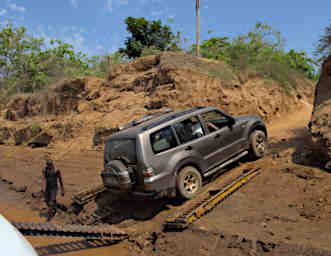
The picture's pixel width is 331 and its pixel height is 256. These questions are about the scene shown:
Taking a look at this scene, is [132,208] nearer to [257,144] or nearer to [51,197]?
[51,197]

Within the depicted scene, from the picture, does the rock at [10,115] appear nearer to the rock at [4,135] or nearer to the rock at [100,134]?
the rock at [4,135]

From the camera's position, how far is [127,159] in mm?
5562

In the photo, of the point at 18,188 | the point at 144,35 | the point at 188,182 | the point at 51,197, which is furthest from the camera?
the point at 144,35

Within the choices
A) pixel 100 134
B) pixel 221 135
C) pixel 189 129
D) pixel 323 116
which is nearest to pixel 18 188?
pixel 100 134

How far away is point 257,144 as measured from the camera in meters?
7.06

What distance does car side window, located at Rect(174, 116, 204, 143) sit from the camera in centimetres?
591

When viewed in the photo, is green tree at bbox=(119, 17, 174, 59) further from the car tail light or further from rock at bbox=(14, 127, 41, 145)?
the car tail light

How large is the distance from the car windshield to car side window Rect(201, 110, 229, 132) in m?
1.93

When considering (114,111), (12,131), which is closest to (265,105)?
(114,111)

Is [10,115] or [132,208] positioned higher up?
[10,115]

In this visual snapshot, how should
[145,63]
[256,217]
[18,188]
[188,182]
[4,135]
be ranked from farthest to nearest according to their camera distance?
[4,135] → [145,63] → [18,188] → [188,182] → [256,217]

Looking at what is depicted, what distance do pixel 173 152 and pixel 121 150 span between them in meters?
1.15

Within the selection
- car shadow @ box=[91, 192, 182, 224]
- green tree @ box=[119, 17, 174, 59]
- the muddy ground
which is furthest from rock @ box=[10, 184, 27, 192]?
green tree @ box=[119, 17, 174, 59]

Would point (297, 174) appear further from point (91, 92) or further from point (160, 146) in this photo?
point (91, 92)
